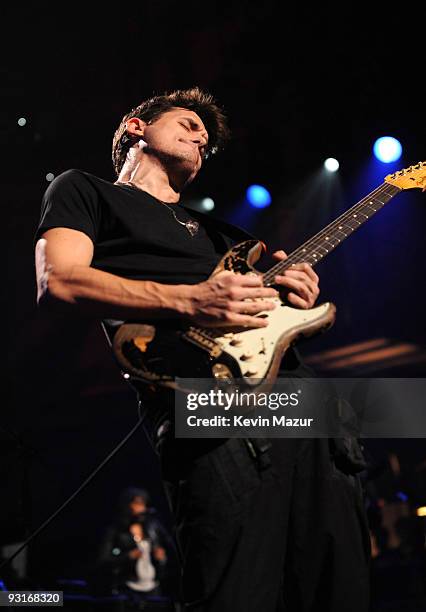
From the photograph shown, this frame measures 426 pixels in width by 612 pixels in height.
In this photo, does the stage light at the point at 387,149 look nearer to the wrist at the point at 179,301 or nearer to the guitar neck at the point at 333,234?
the guitar neck at the point at 333,234

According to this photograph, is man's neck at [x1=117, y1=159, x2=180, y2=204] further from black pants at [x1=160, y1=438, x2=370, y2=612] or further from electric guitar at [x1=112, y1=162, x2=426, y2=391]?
black pants at [x1=160, y1=438, x2=370, y2=612]

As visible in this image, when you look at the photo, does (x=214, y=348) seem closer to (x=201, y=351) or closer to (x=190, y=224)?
(x=201, y=351)

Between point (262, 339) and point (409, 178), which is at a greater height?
point (409, 178)

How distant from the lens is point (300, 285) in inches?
86.1

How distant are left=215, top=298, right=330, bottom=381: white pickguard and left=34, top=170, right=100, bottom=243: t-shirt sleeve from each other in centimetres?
58

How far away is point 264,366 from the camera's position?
2.00 meters

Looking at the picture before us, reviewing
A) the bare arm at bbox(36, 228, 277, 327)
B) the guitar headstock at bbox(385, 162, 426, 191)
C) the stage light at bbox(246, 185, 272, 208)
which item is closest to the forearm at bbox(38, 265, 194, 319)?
the bare arm at bbox(36, 228, 277, 327)

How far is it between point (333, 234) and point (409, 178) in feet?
1.90

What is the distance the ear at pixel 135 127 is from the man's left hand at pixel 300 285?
1.11 m

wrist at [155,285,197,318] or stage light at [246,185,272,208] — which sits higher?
stage light at [246,185,272,208]

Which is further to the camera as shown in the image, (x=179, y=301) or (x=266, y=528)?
(x=179, y=301)

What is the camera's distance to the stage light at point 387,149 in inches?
293

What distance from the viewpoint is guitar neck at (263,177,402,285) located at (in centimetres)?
238

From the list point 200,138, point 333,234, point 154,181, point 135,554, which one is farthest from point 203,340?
point 135,554
